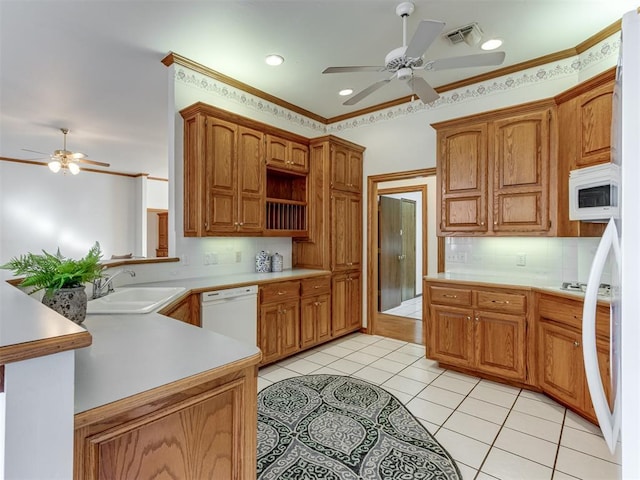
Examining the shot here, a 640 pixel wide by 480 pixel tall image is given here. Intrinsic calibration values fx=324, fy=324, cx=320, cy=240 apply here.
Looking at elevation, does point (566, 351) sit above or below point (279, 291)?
below

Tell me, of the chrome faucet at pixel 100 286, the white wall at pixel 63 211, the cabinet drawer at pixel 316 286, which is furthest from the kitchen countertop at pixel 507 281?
the white wall at pixel 63 211

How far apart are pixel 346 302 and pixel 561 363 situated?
7.51ft

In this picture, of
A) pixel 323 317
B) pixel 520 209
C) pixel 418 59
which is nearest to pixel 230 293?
pixel 323 317

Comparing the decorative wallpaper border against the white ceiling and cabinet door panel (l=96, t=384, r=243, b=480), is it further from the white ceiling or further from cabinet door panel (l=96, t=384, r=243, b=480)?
cabinet door panel (l=96, t=384, r=243, b=480)

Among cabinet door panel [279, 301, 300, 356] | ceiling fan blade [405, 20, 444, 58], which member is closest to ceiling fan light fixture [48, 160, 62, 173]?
cabinet door panel [279, 301, 300, 356]

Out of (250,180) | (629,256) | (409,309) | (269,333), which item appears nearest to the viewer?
(629,256)

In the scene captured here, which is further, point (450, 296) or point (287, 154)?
point (287, 154)

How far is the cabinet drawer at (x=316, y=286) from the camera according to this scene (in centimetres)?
358

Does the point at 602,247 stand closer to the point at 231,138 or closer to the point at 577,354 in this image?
the point at 577,354

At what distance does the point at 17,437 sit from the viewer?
662 millimetres

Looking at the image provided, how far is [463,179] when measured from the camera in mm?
3240

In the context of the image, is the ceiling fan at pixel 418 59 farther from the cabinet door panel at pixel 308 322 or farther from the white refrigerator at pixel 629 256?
the cabinet door panel at pixel 308 322

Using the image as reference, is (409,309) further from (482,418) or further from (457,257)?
(482,418)

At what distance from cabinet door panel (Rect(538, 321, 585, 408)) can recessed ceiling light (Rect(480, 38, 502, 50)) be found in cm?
245
